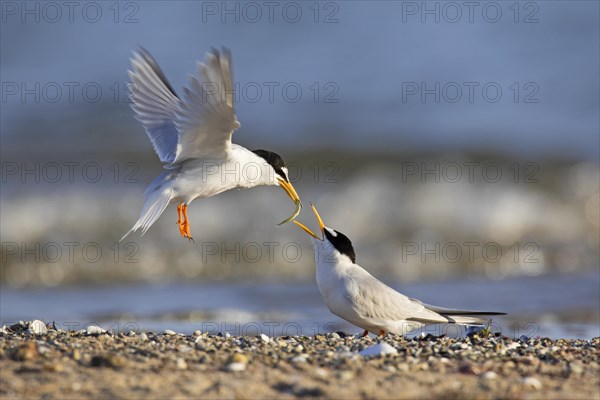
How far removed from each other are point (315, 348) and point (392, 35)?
55.8 feet

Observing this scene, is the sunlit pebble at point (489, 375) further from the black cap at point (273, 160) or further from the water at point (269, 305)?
the black cap at point (273, 160)

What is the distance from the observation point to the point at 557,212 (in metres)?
13.6

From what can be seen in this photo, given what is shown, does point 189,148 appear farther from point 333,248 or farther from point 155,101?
point 333,248

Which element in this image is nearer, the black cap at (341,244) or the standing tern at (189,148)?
the standing tern at (189,148)

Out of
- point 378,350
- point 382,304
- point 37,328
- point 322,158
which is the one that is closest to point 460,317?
point 382,304

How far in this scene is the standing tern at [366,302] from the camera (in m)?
6.31

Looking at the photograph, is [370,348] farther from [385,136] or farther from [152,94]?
[385,136]

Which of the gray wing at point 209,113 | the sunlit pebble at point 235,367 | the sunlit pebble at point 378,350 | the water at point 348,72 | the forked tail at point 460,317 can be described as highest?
the water at point 348,72

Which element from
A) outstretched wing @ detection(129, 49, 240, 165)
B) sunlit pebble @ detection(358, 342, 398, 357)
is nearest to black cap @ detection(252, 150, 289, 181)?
outstretched wing @ detection(129, 49, 240, 165)

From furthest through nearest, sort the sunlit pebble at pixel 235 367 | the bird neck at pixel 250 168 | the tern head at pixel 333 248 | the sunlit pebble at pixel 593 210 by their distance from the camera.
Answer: the sunlit pebble at pixel 593 210
the bird neck at pixel 250 168
the tern head at pixel 333 248
the sunlit pebble at pixel 235 367

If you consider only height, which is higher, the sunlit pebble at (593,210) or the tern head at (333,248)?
the sunlit pebble at (593,210)

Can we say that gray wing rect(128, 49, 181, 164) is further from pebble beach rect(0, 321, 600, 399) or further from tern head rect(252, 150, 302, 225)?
pebble beach rect(0, 321, 600, 399)

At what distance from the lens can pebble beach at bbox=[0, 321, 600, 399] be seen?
4.24 metres

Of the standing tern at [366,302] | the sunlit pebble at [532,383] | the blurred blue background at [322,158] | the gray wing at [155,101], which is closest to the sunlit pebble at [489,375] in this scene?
the sunlit pebble at [532,383]
